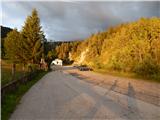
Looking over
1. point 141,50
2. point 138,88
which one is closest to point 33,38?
point 141,50

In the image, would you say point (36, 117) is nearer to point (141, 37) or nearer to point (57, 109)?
point (57, 109)

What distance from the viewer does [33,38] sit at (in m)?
71.7

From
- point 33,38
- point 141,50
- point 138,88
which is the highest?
point 33,38

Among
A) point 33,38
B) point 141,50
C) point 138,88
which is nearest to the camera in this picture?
point 138,88

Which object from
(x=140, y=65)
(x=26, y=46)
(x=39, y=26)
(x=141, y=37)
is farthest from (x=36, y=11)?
(x=140, y=65)

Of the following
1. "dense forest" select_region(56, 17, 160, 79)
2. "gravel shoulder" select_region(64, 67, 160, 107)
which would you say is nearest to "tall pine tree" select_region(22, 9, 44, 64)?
"dense forest" select_region(56, 17, 160, 79)

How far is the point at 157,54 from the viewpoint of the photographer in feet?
139

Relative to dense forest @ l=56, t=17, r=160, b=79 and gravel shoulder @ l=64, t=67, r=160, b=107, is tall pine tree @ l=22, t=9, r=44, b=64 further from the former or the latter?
gravel shoulder @ l=64, t=67, r=160, b=107

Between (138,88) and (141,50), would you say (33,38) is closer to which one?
(141,50)

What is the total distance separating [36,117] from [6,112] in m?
1.37

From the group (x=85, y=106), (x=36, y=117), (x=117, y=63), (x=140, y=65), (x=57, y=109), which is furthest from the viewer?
(x=117, y=63)

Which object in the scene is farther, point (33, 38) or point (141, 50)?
point (33, 38)

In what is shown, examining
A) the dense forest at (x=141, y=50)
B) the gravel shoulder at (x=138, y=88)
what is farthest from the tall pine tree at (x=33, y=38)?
the gravel shoulder at (x=138, y=88)

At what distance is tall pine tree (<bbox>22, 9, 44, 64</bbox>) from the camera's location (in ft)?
232
